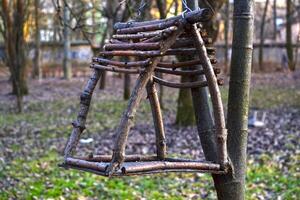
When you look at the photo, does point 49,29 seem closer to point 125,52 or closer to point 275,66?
point 275,66

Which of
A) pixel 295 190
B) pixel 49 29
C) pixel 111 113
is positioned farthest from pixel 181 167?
pixel 49 29

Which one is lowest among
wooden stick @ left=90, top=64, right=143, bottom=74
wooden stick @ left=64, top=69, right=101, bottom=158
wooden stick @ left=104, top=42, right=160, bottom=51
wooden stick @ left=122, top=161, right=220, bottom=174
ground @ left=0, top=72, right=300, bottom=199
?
ground @ left=0, top=72, right=300, bottom=199

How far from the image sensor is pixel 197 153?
8656 mm

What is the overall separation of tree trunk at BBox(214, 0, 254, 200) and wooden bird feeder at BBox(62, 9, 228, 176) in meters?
0.11

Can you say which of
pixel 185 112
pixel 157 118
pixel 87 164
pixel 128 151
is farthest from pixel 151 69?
pixel 185 112

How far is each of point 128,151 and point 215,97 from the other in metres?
6.46

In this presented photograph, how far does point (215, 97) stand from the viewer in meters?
2.71

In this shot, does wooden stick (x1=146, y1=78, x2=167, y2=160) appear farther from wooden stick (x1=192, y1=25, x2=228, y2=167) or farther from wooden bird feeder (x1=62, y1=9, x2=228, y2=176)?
wooden stick (x1=192, y1=25, x2=228, y2=167)

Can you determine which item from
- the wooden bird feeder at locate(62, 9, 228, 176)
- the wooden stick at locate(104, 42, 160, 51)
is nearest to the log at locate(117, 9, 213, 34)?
the wooden bird feeder at locate(62, 9, 228, 176)

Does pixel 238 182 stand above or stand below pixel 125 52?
below

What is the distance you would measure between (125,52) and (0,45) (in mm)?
31788

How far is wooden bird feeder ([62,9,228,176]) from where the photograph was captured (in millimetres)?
2502

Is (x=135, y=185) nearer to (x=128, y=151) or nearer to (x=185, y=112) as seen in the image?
(x=128, y=151)

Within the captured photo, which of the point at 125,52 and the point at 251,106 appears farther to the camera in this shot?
the point at 251,106
